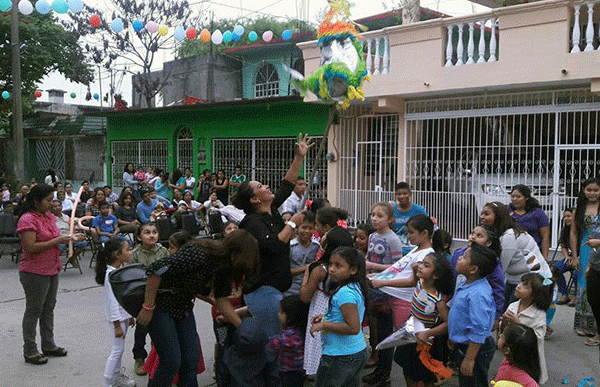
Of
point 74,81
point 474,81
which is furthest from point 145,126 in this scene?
point 474,81

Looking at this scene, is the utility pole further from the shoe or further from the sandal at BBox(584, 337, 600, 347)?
the sandal at BBox(584, 337, 600, 347)

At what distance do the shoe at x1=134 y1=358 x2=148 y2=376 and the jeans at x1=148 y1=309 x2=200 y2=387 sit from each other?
1180 mm

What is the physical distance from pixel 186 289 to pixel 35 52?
19.2 metres

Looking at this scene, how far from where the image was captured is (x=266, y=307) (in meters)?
3.70

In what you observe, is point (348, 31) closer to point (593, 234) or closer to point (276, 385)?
point (593, 234)

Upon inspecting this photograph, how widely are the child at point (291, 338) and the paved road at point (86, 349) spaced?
1058mm

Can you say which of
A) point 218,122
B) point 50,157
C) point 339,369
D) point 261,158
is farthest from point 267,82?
point 339,369

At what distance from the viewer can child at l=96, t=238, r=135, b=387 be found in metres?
4.19

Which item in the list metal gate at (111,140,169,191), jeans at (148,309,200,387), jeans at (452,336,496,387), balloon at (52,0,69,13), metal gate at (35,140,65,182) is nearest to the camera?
jeans at (148,309,200,387)

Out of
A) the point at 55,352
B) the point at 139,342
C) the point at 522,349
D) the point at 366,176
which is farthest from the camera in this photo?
the point at 366,176

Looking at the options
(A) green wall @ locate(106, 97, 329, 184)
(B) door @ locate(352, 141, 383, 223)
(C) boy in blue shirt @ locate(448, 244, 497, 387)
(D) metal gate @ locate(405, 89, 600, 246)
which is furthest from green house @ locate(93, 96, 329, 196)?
(C) boy in blue shirt @ locate(448, 244, 497, 387)

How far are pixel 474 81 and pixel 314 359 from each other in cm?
733

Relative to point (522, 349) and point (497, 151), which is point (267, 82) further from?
point (522, 349)

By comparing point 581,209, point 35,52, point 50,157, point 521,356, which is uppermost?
point 35,52
